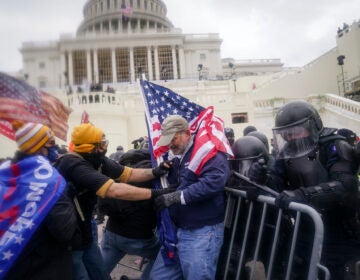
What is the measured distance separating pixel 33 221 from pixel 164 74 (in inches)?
1518

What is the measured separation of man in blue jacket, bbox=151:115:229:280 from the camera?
8.45 ft

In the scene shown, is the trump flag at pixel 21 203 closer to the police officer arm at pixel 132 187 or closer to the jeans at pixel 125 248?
the police officer arm at pixel 132 187

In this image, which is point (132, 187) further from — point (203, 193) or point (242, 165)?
point (242, 165)

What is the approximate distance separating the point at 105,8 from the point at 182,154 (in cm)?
6853

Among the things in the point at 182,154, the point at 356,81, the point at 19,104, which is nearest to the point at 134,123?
the point at 19,104

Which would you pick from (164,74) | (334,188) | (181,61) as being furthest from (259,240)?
Result: (181,61)

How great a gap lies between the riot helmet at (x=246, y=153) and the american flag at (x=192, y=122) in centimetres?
34

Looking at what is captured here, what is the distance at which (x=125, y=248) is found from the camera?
3.22m

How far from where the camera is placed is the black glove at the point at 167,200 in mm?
2613

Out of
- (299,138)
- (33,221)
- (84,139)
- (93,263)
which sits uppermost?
(84,139)

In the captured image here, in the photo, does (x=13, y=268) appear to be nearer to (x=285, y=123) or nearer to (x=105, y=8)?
(x=285, y=123)

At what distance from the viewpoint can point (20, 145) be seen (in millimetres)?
2420

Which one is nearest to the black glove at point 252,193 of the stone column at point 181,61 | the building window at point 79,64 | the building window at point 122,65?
the stone column at point 181,61

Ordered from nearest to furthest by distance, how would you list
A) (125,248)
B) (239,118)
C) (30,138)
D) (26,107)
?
1. (30,138)
2. (125,248)
3. (26,107)
4. (239,118)
